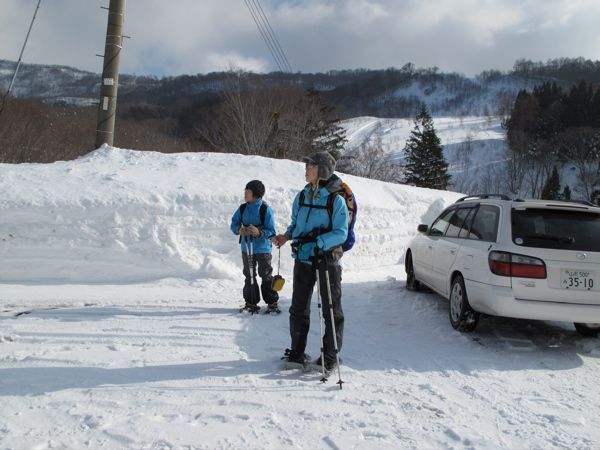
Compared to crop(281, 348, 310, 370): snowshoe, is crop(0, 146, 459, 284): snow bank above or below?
above

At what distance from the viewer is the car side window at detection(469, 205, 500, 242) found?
209 inches

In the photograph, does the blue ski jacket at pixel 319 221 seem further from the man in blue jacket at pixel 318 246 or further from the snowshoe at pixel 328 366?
the snowshoe at pixel 328 366

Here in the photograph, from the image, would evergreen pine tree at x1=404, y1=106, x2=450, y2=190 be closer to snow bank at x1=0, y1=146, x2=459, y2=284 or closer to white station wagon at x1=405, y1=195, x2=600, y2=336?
snow bank at x1=0, y1=146, x2=459, y2=284

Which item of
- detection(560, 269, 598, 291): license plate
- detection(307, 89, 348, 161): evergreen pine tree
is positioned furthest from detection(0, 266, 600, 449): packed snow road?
detection(307, 89, 348, 161): evergreen pine tree

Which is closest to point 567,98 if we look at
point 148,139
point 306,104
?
point 306,104

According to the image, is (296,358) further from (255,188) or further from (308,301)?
(255,188)

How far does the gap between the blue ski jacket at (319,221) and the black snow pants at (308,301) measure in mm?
154

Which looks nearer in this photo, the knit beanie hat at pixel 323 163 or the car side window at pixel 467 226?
the knit beanie hat at pixel 323 163

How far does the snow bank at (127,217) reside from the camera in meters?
8.34

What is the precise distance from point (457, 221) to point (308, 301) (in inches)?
126

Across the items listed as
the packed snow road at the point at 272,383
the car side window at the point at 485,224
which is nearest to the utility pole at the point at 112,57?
the packed snow road at the point at 272,383

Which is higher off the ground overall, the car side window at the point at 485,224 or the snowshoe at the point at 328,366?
the car side window at the point at 485,224

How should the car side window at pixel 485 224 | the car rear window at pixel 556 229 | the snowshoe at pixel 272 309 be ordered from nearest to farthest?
the car rear window at pixel 556 229 < the car side window at pixel 485 224 < the snowshoe at pixel 272 309

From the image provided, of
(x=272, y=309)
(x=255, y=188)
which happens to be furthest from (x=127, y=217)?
(x=272, y=309)
